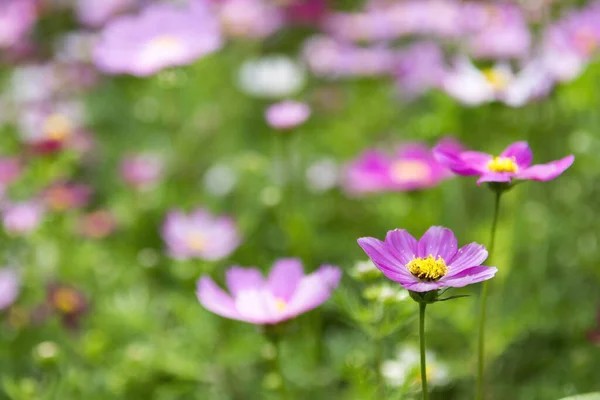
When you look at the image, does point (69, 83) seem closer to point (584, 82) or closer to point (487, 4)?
point (487, 4)

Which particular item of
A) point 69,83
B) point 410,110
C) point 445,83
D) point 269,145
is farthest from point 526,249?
point 69,83

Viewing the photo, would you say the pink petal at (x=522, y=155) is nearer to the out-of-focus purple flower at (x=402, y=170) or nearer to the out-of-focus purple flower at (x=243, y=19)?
the out-of-focus purple flower at (x=402, y=170)

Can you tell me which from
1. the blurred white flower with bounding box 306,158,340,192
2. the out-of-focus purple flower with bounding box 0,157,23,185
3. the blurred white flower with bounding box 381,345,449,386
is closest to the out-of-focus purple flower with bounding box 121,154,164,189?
the out-of-focus purple flower with bounding box 0,157,23,185

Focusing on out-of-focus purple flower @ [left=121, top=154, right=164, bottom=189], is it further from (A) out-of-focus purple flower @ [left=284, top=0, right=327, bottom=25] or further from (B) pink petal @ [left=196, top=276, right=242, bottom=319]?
(B) pink petal @ [left=196, top=276, right=242, bottom=319]

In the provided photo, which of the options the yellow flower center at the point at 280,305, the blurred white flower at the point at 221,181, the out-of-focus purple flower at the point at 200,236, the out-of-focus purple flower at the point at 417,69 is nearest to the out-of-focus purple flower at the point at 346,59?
the out-of-focus purple flower at the point at 417,69

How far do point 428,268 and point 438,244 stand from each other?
4cm

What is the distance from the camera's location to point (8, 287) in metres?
1.17

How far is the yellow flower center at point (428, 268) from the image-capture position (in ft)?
1.78

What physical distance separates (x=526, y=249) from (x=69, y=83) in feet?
4.36

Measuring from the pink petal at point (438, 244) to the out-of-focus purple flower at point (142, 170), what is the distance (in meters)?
1.02

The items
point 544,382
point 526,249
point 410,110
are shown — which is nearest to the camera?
point 544,382

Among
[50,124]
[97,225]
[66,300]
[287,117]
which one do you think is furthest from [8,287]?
[287,117]

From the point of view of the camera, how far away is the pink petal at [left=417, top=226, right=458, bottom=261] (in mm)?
578

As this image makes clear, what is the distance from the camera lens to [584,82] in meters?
1.14
